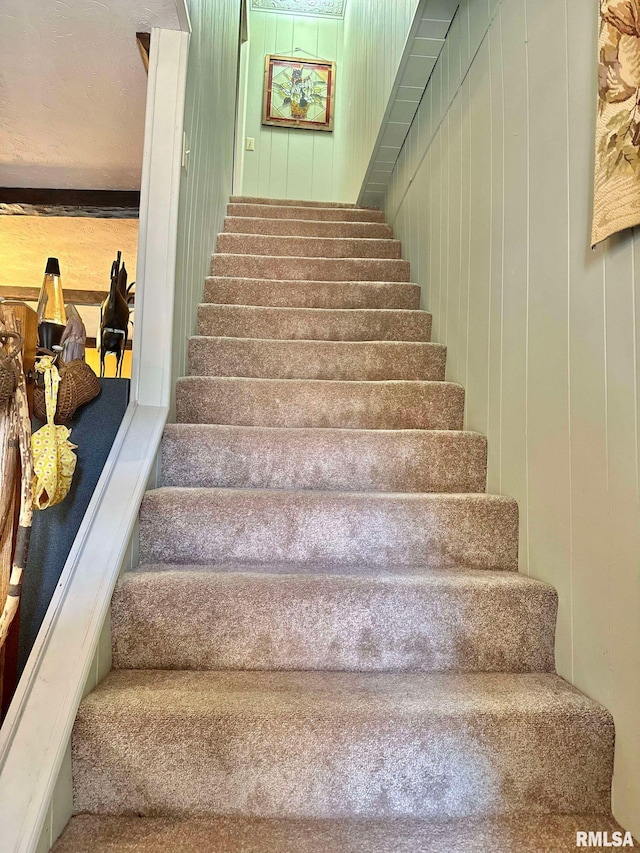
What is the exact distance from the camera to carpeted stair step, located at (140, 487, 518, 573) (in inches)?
53.3

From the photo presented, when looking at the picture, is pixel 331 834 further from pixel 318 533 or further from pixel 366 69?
pixel 366 69

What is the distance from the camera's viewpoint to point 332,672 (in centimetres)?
114

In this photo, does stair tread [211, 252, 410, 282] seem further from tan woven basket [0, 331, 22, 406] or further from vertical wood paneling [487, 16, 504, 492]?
tan woven basket [0, 331, 22, 406]

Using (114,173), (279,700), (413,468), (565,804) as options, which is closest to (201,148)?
(114,173)

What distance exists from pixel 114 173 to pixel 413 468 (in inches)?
86.7

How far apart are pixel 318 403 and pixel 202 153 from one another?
1143mm

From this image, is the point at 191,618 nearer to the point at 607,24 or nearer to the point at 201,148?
the point at 607,24

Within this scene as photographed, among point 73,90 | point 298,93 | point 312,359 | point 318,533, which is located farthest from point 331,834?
point 298,93

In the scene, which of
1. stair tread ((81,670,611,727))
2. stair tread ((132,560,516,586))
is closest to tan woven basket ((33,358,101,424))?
stair tread ((132,560,516,586))

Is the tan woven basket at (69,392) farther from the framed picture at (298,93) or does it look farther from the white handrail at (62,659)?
the framed picture at (298,93)

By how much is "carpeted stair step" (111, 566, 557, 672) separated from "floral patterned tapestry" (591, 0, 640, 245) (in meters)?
0.77

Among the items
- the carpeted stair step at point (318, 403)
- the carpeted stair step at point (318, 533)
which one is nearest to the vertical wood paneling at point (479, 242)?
the carpeted stair step at point (318, 403)

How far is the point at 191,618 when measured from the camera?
1.14 metres

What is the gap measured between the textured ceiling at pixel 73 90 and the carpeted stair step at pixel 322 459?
1241 millimetres
